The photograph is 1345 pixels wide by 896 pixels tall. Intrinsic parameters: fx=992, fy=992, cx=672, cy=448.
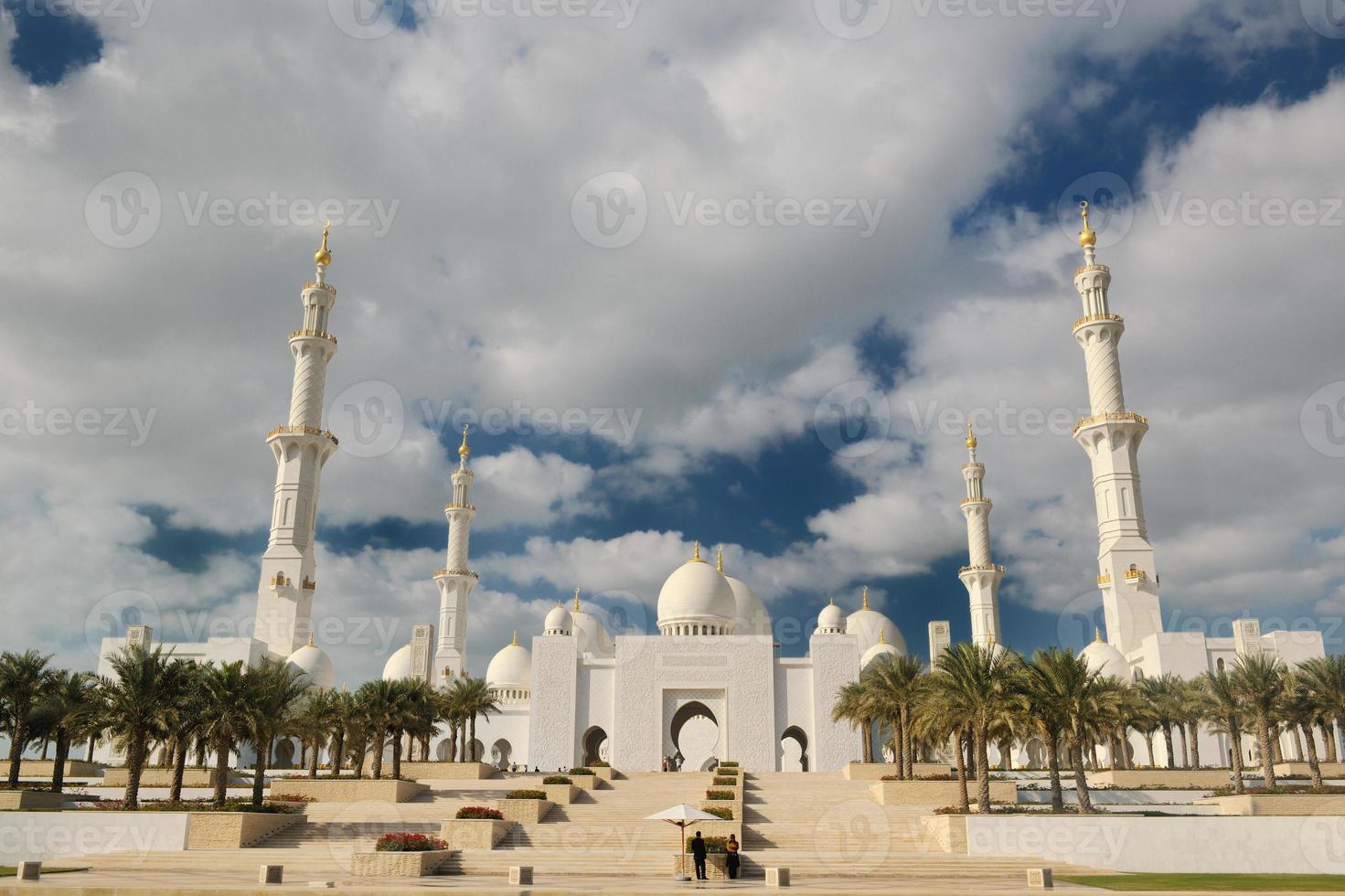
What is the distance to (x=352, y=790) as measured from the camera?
32.0m

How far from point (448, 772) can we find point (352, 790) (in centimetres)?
613

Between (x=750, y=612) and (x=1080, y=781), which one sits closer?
(x=1080, y=781)

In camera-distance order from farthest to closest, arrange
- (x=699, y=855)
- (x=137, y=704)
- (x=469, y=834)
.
→ 1. (x=137, y=704)
2. (x=469, y=834)
3. (x=699, y=855)

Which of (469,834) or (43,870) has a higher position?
(469,834)

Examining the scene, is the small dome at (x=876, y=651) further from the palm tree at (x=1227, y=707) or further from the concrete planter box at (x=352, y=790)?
the concrete planter box at (x=352, y=790)

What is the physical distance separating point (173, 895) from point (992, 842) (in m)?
18.2

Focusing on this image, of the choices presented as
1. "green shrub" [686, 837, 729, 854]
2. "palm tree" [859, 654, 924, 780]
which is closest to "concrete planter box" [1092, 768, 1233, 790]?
"palm tree" [859, 654, 924, 780]

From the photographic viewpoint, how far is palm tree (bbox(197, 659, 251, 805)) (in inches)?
1094

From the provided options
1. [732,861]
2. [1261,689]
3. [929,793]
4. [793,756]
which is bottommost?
[732,861]

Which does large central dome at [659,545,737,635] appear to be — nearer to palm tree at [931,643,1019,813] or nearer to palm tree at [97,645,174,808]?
palm tree at [931,643,1019,813]

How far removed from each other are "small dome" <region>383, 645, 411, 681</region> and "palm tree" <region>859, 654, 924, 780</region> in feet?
112

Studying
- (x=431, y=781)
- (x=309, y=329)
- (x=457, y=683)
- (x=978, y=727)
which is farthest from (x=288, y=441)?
(x=978, y=727)

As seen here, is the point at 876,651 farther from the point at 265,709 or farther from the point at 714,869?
the point at 714,869

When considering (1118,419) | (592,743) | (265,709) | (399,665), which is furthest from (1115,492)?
(399,665)
